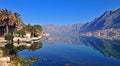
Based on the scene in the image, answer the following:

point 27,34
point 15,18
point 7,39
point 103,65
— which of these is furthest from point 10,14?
point 103,65

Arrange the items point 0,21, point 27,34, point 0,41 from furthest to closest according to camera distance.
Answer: point 27,34
point 0,21
point 0,41

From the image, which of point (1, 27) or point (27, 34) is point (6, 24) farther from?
point (27, 34)

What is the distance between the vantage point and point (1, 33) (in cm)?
16838

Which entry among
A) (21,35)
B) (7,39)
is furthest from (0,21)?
(21,35)

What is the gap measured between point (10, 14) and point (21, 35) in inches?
1006

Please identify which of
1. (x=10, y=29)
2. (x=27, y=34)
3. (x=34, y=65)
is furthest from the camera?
(x=27, y=34)

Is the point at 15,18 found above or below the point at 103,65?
above

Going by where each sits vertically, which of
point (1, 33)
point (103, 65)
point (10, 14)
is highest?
point (10, 14)

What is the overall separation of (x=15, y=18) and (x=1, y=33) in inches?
521

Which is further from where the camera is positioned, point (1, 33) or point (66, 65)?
point (1, 33)

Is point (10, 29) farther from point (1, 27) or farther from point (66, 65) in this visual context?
point (66, 65)

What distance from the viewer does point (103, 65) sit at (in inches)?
2987

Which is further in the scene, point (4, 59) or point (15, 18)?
point (15, 18)

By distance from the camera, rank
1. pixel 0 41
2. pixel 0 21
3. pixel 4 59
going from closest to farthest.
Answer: pixel 4 59 < pixel 0 41 < pixel 0 21
